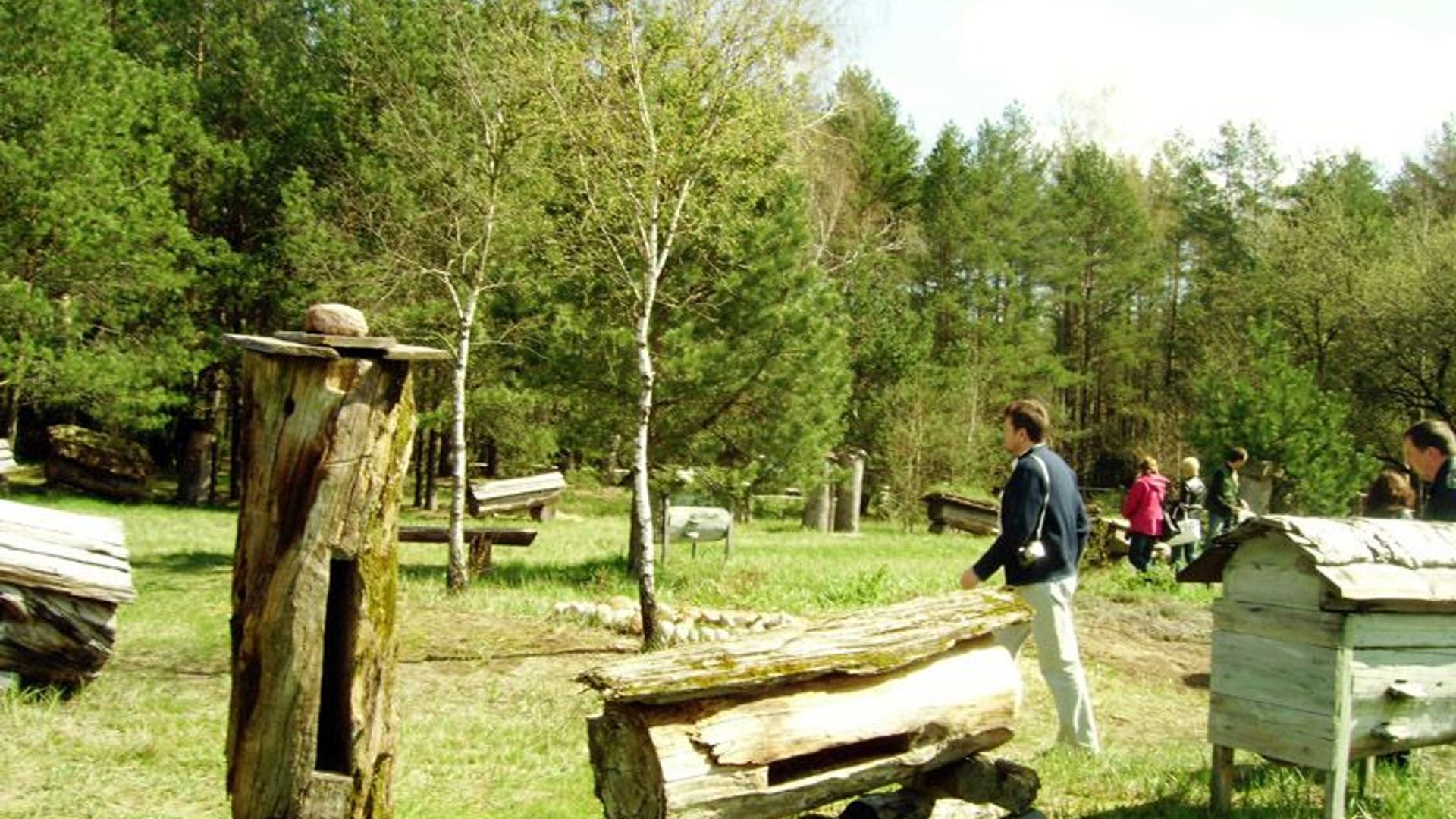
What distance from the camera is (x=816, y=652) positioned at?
202 inches

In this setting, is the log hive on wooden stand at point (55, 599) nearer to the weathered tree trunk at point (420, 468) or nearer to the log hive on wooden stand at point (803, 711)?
the log hive on wooden stand at point (803, 711)

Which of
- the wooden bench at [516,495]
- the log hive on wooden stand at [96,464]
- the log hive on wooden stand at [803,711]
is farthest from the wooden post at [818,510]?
the log hive on wooden stand at [803,711]

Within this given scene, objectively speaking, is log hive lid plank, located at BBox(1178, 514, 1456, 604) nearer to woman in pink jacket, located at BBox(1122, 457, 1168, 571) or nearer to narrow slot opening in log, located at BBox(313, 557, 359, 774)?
narrow slot opening in log, located at BBox(313, 557, 359, 774)

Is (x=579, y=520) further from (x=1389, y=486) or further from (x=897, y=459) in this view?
(x=1389, y=486)

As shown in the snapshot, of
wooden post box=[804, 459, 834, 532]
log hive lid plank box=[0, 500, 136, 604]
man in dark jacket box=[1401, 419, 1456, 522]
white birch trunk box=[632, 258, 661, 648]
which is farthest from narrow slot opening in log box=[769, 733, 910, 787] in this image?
wooden post box=[804, 459, 834, 532]

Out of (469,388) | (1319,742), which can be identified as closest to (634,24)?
(1319,742)

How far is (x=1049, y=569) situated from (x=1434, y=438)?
2.63m

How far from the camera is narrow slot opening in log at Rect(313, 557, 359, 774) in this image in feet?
14.6

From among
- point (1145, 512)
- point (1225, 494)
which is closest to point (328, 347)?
point (1145, 512)

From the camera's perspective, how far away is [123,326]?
2620 centimetres

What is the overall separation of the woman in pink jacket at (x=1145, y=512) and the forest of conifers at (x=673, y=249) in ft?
15.5

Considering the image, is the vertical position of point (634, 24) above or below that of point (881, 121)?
below

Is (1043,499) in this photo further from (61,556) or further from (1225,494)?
(1225,494)

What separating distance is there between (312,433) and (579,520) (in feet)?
83.5
